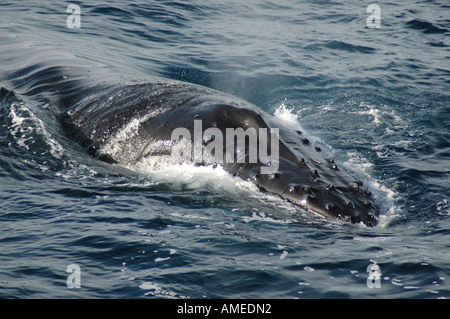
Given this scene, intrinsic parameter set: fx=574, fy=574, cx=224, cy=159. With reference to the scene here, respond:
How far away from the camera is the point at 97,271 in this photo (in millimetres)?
5434

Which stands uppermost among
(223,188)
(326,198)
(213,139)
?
(213,139)

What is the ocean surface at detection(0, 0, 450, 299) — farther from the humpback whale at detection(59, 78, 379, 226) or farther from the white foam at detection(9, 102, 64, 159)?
the humpback whale at detection(59, 78, 379, 226)

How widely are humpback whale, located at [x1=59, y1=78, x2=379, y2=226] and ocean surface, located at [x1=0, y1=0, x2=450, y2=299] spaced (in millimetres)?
201

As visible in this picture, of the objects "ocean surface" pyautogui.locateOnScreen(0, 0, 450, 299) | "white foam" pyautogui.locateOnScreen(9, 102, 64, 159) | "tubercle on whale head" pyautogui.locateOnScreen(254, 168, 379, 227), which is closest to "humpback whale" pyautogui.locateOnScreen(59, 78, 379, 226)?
"tubercle on whale head" pyautogui.locateOnScreen(254, 168, 379, 227)

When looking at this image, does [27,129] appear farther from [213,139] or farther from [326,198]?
[326,198]

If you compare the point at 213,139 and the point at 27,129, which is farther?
the point at 27,129

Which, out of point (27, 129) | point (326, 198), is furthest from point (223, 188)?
point (27, 129)

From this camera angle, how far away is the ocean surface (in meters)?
5.36

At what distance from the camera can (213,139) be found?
7621mm

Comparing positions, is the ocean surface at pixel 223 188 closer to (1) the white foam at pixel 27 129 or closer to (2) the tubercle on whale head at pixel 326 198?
(1) the white foam at pixel 27 129

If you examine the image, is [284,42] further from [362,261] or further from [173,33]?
[362,261]

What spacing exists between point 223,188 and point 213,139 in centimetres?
77

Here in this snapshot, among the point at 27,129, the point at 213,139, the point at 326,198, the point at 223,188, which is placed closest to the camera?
the point at 326,198

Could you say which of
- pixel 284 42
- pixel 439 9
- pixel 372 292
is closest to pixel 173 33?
pixel 284 42
